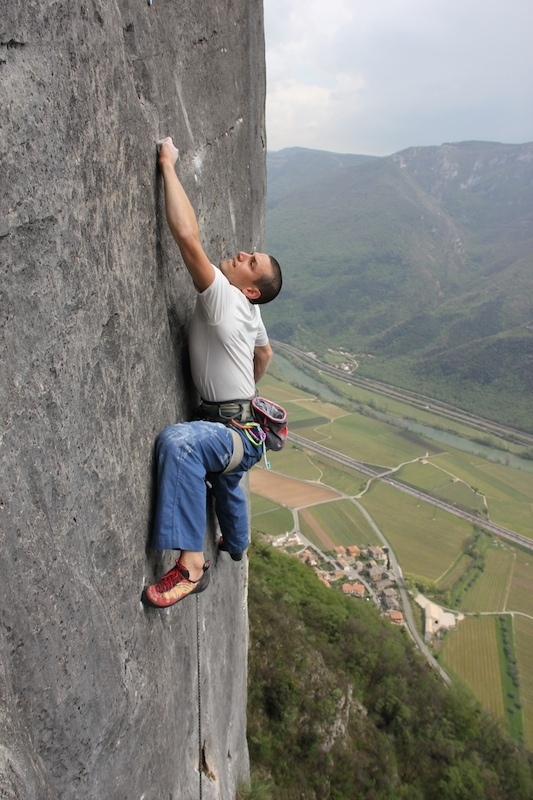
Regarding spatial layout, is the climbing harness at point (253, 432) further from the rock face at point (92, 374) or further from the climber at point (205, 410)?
the rock face at point (92, 374)

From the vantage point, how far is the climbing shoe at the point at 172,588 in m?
2.83

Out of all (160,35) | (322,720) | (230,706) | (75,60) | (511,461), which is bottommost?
(511,461)

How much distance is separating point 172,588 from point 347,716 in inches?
429

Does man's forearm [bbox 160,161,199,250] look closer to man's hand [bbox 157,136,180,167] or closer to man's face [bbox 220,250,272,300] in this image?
man's hand [bbox 157,136,180,167]

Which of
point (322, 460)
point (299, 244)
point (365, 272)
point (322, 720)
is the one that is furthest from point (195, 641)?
point (299, 244)

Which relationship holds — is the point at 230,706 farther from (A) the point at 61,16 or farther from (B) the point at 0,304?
(A) the point at 61,16

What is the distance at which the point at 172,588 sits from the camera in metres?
2.91

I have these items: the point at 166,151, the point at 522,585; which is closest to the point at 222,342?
the point at 166,151

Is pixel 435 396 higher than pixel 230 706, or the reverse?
pixel 230 706

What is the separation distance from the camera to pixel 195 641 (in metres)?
3.93

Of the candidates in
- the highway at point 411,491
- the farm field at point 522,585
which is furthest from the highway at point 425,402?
the farm field at point 522,585

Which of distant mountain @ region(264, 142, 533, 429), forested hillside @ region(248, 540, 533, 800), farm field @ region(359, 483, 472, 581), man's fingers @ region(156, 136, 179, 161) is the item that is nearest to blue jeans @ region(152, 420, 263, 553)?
man's fingers @ region(156, 136, 179, 161)

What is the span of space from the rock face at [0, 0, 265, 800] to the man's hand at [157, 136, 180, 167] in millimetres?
56

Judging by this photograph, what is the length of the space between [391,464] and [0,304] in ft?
158
